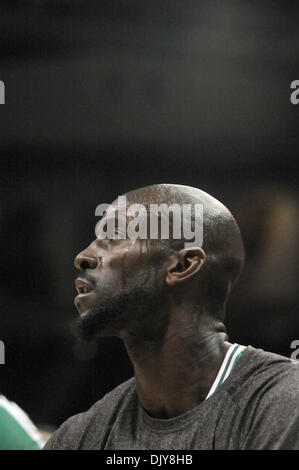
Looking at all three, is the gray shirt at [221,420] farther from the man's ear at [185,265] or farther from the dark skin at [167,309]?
the man's ear at [185,265]

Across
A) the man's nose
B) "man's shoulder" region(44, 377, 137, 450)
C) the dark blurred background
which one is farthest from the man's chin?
the dark blurred background

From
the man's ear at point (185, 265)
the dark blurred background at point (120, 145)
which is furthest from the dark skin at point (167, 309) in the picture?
the dark blurred background at point (120, 145)

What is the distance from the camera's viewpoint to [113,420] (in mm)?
1535

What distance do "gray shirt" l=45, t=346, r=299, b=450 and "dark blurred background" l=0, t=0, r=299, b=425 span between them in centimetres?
46

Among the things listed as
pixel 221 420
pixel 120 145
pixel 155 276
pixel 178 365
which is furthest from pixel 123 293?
pixel 120 145

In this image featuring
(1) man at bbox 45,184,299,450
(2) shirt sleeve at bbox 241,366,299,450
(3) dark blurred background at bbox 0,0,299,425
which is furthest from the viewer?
(3) dark blurred background at bbox 0,0,299,425

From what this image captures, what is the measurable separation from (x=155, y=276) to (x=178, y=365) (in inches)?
8.0

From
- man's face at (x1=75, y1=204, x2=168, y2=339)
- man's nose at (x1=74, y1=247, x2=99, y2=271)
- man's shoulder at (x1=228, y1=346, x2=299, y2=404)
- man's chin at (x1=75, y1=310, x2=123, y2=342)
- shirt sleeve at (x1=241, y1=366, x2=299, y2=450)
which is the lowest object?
shirt sleeve at (x1=241, y1=366, x2=299, y2=450)

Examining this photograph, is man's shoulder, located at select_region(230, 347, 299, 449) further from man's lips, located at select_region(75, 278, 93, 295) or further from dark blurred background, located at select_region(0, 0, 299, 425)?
dark blurred background, located at select_region(0, 0, 299, 425)

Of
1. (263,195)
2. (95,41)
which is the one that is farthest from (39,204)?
(263,195)

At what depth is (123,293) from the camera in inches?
56.2

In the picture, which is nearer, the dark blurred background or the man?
the man

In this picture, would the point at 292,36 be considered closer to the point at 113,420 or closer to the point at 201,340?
the point at 201,340

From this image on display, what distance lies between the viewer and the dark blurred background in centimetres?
194
